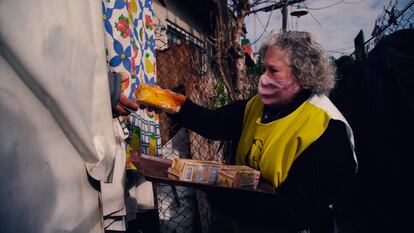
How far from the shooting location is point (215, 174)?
175 cm

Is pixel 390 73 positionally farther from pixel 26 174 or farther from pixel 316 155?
pixel 26 174

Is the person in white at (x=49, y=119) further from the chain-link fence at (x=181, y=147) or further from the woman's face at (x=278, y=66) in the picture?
the chain-link fence at (x=181, y=147)

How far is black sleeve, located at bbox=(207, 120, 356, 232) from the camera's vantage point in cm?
169

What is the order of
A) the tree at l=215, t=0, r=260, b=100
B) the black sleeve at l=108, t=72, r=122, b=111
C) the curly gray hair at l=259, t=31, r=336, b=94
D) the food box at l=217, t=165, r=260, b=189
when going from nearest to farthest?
1. the black sleeve at l=108, t=72, r=122, b=111
2. the food box at l=217, t=165, r=260, b=189
3. the curly gray hair at l=259, t=31, r=336, b=94
4. the tree at l=215, t=0, r=260, b=100

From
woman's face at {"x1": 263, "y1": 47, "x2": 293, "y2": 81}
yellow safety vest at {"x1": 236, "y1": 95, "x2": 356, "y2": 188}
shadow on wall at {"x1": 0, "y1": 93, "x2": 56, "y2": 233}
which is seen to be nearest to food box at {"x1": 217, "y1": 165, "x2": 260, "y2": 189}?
yellow safety vest at {"x1": 236, "y1": 95, "x2": 356, "y2": 188}

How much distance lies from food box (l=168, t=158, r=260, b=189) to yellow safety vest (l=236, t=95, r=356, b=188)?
173 mm

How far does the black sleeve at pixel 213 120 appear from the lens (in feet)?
7.36

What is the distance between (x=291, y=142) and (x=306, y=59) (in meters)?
0.63

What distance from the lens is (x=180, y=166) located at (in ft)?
5.57

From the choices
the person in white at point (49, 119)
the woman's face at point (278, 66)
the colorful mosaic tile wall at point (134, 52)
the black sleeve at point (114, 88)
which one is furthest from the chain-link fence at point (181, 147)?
the person in white at point (49, 119)

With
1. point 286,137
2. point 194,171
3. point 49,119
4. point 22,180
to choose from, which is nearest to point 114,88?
point 49,119

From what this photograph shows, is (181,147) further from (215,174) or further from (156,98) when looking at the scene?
(215,174)

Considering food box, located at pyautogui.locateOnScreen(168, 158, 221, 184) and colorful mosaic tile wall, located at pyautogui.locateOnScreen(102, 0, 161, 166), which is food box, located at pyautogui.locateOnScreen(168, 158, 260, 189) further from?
colorful mosaic tile wall, located at pyautogui.locateOnScreen(102, 0, 161, 166)

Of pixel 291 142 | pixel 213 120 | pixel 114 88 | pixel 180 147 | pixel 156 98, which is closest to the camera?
pixel 114 88
